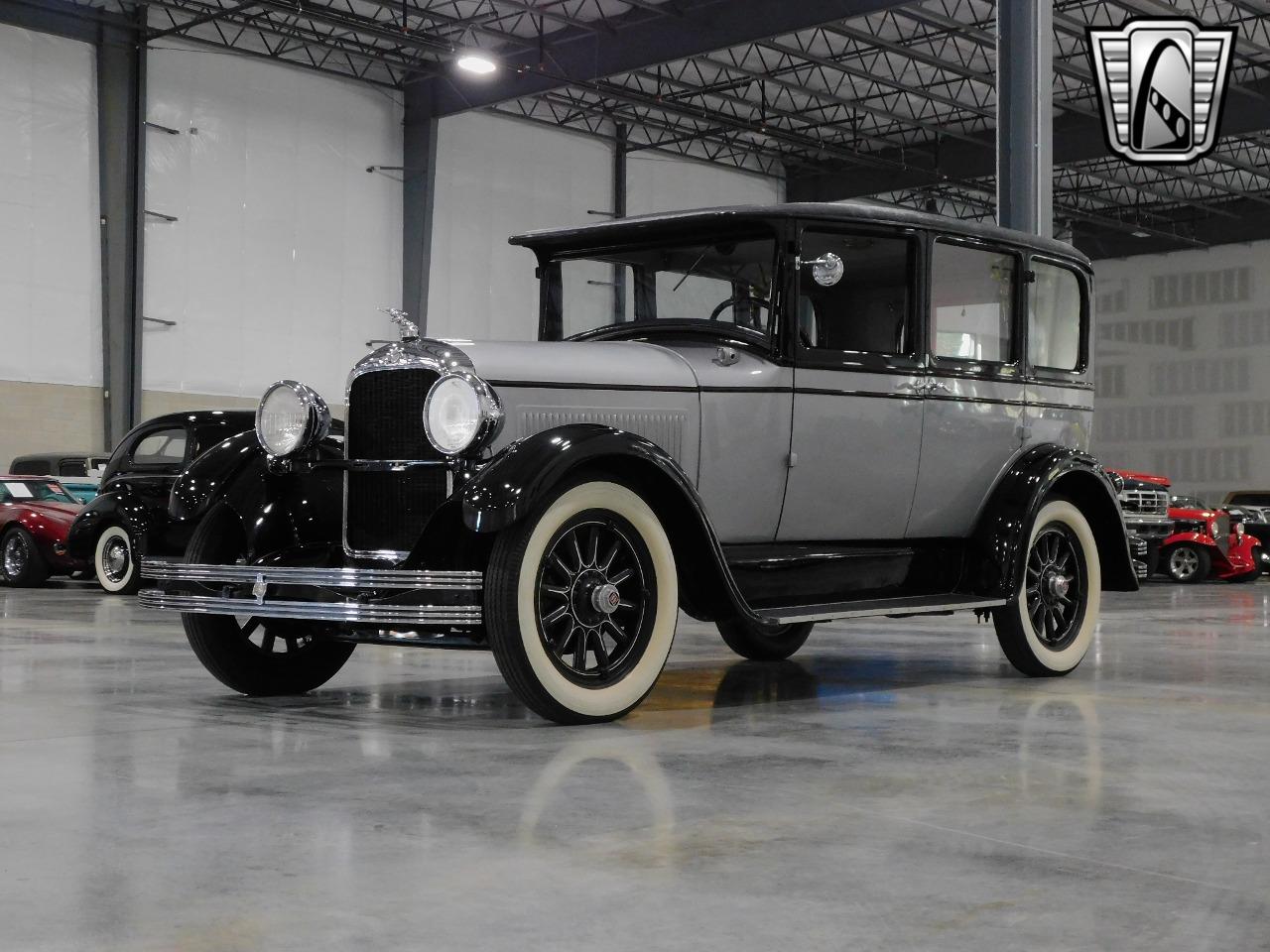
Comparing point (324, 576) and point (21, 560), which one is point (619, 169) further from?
point (324, 576)

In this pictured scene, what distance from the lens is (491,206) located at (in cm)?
2800

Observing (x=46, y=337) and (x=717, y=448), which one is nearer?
(x=717, y=448)

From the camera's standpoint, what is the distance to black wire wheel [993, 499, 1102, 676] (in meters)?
6.84

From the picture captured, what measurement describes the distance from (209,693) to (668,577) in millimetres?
2045

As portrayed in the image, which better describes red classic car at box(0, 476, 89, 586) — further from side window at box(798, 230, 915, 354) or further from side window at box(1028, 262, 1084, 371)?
side window at box(798, 230, 915, 354)

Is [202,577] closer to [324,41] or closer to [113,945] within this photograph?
[113,945]

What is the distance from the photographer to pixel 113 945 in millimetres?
2521

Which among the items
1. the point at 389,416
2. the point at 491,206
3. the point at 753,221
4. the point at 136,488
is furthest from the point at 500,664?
the point at 491,206

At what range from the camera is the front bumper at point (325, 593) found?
492cm

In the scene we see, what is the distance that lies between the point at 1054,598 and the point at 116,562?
10.4m

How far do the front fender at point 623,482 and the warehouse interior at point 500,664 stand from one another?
519 millimetres

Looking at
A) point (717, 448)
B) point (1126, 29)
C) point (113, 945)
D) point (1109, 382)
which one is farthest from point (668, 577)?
point (1109, 382)

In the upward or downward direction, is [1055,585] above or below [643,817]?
above

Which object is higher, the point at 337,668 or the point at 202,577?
the point at 202,577
